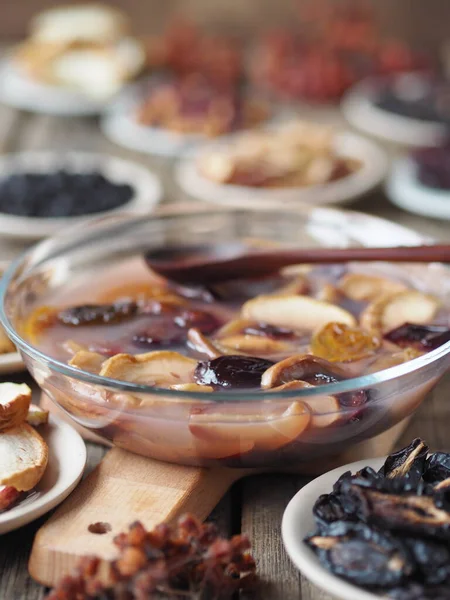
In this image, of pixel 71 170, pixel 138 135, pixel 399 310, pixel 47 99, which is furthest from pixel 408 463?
pixel 47 99

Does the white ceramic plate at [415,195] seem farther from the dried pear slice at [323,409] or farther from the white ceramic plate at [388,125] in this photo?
the dried pear slice at [323,409]

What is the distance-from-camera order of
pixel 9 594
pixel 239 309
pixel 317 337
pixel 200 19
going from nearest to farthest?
pixel 9 594, pixel 317 337, pixel 239 309, pixel 200 19

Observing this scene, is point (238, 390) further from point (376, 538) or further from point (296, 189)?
point (296, 189)

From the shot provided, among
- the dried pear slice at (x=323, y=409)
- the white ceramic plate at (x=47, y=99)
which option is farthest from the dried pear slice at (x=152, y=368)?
the white ceramic plate at (x=47, y=99)

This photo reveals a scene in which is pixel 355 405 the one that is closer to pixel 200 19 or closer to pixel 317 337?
pixel 317 337

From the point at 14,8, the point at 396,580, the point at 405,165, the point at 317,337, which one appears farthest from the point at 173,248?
the point at 14,8

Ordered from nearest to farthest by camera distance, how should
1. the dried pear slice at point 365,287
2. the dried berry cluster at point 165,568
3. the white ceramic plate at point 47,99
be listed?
the dried berry cluster at point 165,568, the dried pear slice at point 365,287, the white ceramic plate at point 47,99
